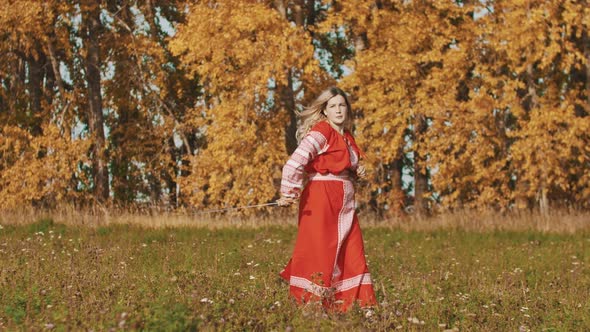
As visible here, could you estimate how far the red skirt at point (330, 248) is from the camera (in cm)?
757

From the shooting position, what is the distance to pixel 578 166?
21.6m

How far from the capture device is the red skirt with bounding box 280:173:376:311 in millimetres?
7566

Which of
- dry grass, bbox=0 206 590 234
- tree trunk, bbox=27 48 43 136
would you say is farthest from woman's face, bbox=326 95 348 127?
tree trunk, bbox=27 48 43 136

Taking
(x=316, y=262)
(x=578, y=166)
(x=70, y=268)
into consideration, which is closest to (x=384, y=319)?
(x=316, y=262)

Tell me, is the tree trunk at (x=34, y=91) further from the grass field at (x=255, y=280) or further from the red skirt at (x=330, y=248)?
the red skirt at (x=330, y=248)

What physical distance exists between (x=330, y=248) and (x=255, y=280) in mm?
1842

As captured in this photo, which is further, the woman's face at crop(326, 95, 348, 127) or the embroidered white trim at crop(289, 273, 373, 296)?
the woman's face at crop(326, 95, 348, 127)

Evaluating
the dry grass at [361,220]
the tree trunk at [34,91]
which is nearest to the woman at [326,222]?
the dry grass at [361,220]

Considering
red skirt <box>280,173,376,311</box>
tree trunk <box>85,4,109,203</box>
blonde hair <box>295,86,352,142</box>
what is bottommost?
red skirt <box>280,173,376,311</box>

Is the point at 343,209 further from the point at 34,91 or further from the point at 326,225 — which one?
the point at 34,91

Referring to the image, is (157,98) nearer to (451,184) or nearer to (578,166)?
(451,184)

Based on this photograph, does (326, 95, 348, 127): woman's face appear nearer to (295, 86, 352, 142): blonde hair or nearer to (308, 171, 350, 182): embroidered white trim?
(295, 86, 352, 142): blonde hair

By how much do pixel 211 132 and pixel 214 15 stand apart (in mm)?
2425

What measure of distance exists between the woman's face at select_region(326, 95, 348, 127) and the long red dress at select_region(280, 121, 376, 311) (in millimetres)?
99
